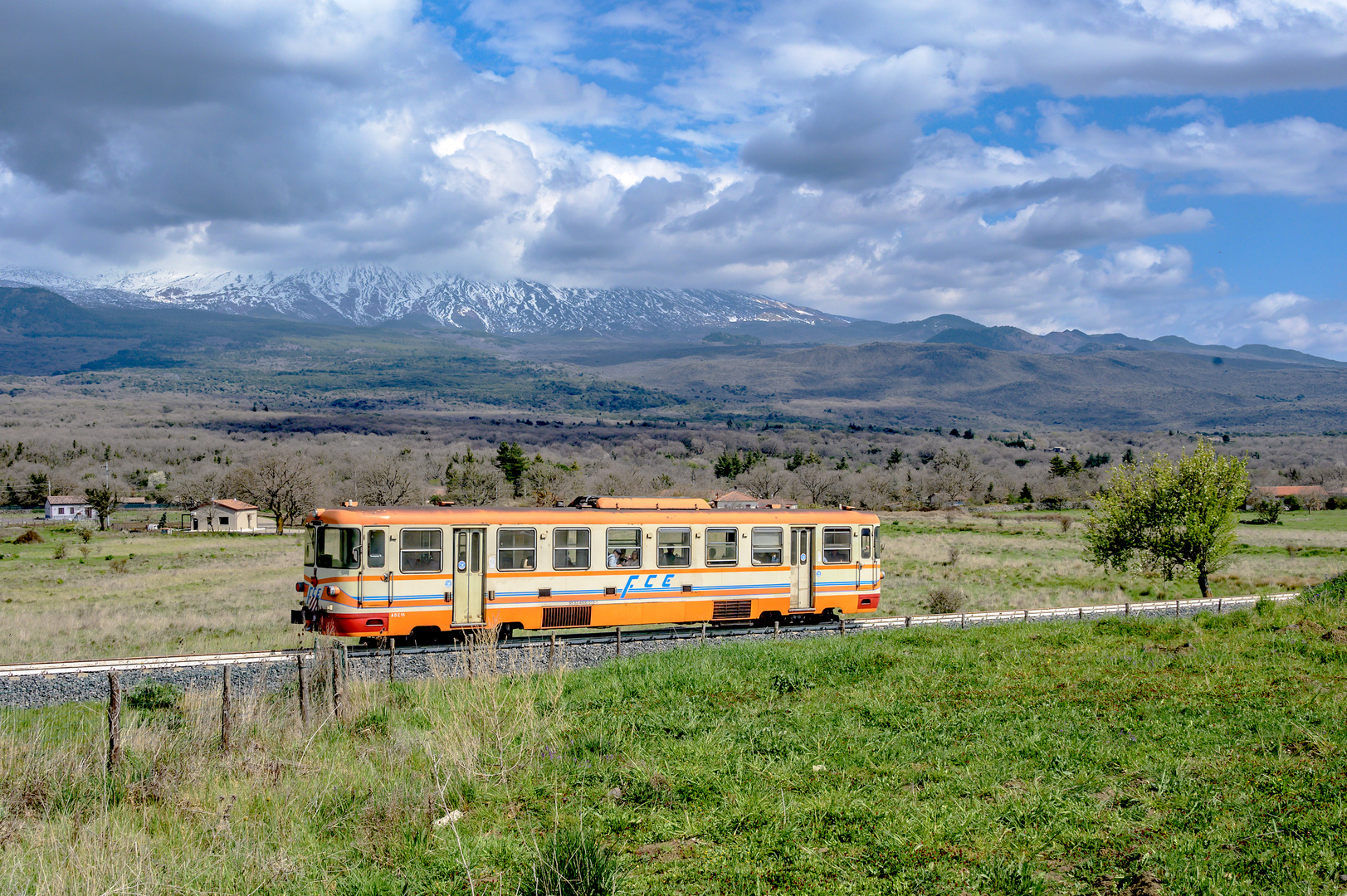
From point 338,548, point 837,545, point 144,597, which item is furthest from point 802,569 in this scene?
point 144,597

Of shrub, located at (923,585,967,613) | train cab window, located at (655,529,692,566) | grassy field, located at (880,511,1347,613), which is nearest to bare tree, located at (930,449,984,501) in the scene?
grassy field, located at (880,511,1347,613)

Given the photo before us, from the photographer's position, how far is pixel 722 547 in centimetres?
2239

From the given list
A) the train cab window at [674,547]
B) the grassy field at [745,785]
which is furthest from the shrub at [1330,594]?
the train cab window at [674,547]

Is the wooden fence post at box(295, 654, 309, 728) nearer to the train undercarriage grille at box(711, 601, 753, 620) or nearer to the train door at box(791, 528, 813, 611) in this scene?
the train undercarriage grille at box(711, 601, 753, 620)

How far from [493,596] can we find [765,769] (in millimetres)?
11847

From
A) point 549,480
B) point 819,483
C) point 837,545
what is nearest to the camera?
point 837,545

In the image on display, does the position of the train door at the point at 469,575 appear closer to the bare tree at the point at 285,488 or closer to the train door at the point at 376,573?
the train door at the point at 376,573

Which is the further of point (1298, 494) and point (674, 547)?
point (1298, 494)

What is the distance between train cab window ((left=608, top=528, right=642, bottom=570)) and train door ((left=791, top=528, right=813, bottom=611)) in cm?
420

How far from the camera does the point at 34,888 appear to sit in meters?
6.88

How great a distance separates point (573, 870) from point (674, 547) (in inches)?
591

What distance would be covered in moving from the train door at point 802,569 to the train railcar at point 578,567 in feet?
0.09

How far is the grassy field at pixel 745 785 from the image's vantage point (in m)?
6.93

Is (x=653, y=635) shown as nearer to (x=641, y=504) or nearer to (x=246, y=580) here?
(x=641, y=504)
